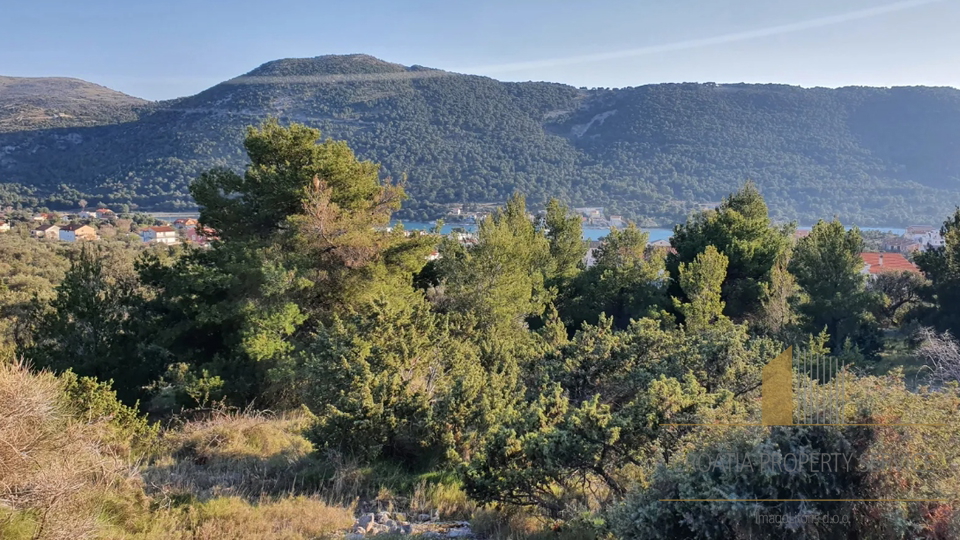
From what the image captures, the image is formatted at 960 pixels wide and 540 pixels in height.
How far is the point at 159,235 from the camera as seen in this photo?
1673 inches

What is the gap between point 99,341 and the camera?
1038 centimetres

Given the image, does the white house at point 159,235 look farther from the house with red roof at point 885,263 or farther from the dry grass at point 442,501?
the house with red roof at point 885,263

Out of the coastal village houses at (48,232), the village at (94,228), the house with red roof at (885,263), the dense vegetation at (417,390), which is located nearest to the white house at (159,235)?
the village at (94,228)

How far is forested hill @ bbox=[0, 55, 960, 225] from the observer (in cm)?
7244

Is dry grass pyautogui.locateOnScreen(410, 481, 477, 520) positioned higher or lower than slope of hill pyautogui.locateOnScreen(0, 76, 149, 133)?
lower

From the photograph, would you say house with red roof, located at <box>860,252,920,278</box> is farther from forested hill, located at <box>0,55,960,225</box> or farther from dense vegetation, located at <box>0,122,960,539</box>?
forested hill, located at <box>0,55,960,225</box>

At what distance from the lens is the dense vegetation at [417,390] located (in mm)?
3418

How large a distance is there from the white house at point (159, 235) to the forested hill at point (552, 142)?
23.1 meters

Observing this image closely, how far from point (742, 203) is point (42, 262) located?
3150cm

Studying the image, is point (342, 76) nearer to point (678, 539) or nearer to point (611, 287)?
point (611, 287)

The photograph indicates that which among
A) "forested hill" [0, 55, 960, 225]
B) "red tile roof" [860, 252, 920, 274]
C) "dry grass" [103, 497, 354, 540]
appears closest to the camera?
"dry grass" [103, 497, 354, 540]

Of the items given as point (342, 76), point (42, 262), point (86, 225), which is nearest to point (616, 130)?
point (342, 76)

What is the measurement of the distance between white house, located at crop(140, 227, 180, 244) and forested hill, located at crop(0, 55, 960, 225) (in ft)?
75.9

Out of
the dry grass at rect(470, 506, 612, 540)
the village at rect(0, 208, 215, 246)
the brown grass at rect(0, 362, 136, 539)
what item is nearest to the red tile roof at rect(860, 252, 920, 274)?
the dry grass at rect(470, 506, 612, 540)
